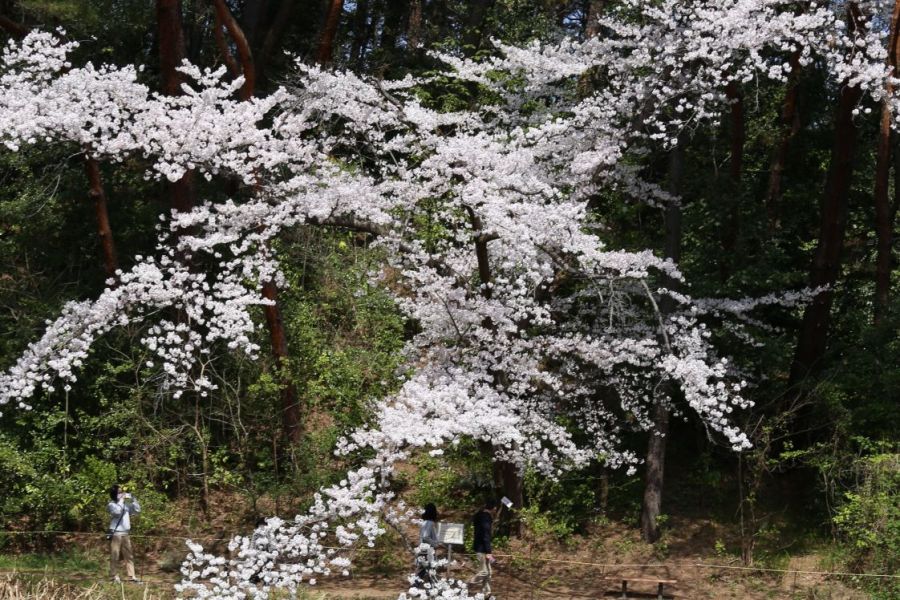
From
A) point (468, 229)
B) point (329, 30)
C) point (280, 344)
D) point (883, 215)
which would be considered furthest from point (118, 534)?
point (883, 215)

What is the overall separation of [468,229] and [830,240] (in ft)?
14.3

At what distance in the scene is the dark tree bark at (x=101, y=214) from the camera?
12.1 m

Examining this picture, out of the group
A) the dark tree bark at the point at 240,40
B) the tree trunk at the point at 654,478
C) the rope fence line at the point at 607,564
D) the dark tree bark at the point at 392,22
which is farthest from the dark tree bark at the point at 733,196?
the dark tree bark at the point at 392,22

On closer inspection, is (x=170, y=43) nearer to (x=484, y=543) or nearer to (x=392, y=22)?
(x=484, y=543)

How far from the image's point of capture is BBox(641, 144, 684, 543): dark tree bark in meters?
11.6

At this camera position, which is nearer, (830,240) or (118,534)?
(118,534)

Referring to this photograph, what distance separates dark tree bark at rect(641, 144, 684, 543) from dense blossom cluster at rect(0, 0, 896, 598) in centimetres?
27

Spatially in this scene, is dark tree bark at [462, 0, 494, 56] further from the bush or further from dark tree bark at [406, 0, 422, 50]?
the bush

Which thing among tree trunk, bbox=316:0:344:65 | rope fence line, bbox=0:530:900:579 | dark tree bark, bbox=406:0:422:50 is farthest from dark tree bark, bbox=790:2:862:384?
dark tree bark, bbox=406:0:422:50

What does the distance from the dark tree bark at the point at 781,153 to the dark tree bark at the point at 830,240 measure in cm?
135

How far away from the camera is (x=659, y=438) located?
1169 centimetres

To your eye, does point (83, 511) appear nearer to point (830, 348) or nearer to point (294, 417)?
point (294, 417)

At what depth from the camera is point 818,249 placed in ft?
39.4

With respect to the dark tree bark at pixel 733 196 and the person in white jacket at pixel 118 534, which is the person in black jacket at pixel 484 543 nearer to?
the person in white jacket at pixel 118 534
